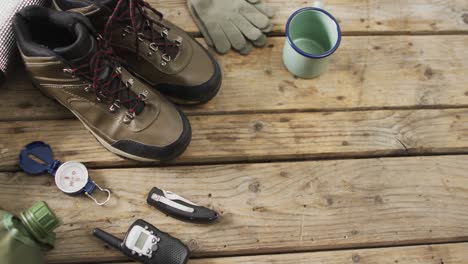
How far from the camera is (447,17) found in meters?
1.21

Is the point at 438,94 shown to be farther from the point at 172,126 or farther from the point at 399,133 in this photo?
the point at 172,126

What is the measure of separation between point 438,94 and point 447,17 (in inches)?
9.5

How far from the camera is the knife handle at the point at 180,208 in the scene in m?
0.91

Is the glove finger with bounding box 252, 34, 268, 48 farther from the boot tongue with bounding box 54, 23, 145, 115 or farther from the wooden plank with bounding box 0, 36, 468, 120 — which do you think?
the boot tongue with bounding box 54, 23, 145, 115

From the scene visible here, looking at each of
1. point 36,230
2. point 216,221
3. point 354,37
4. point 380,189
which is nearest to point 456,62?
point 354,37

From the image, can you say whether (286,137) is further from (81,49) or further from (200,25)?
(81,49)

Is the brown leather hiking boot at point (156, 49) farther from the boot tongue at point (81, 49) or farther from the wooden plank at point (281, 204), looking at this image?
the wooden plank at point (281, 204)

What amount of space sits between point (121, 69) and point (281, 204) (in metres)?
0.43

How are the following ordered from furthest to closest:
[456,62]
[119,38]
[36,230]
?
[456,62] → [119,38] → [36,230]

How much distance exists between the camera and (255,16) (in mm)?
1119

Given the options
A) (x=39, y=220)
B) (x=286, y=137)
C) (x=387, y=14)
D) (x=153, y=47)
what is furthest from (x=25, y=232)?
(x=387, y=14)

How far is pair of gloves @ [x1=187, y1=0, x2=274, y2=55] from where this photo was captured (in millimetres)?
1097

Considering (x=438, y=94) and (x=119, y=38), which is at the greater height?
(x=438, y=94)

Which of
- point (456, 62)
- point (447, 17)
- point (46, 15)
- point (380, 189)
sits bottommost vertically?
point (46, 15)
